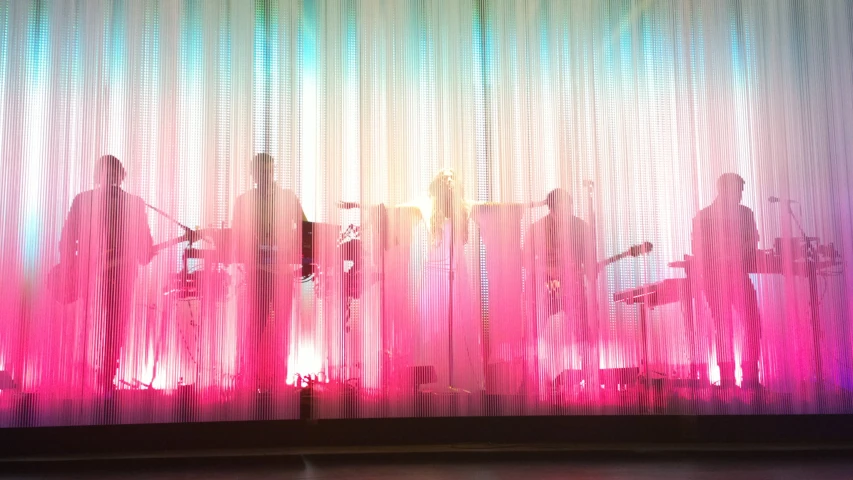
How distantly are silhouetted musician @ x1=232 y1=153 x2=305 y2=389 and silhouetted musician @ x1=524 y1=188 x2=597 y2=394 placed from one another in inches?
45.2

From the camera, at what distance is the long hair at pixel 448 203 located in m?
3.82

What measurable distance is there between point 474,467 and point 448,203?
1252mm

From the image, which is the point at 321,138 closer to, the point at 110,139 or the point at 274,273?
the point at 274,273

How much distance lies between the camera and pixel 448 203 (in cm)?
384

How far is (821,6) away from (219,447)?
381 cm

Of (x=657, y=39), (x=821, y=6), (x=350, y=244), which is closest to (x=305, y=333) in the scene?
(x=350, y=244)

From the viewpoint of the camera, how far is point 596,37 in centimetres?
408

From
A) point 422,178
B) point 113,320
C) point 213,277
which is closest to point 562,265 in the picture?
point 422,178

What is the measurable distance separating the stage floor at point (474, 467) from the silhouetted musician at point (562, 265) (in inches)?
22.2

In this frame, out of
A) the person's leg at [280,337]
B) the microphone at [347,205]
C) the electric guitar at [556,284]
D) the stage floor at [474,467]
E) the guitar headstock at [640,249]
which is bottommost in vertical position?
the stage floor at [474,467]

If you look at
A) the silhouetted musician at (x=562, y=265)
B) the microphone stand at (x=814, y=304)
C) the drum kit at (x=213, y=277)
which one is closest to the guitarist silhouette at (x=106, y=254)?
the drum kit at (x=213, y=277)

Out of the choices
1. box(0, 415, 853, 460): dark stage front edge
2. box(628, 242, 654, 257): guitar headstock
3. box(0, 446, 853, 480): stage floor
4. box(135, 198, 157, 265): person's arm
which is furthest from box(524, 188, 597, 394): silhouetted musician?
box(135, 198, 157, 265): person's arm

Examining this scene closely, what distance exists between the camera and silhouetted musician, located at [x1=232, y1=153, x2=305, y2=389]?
3.63m

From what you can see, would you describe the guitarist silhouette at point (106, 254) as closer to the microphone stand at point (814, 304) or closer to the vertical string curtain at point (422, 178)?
the vertical string curtain at point (422, 178)
